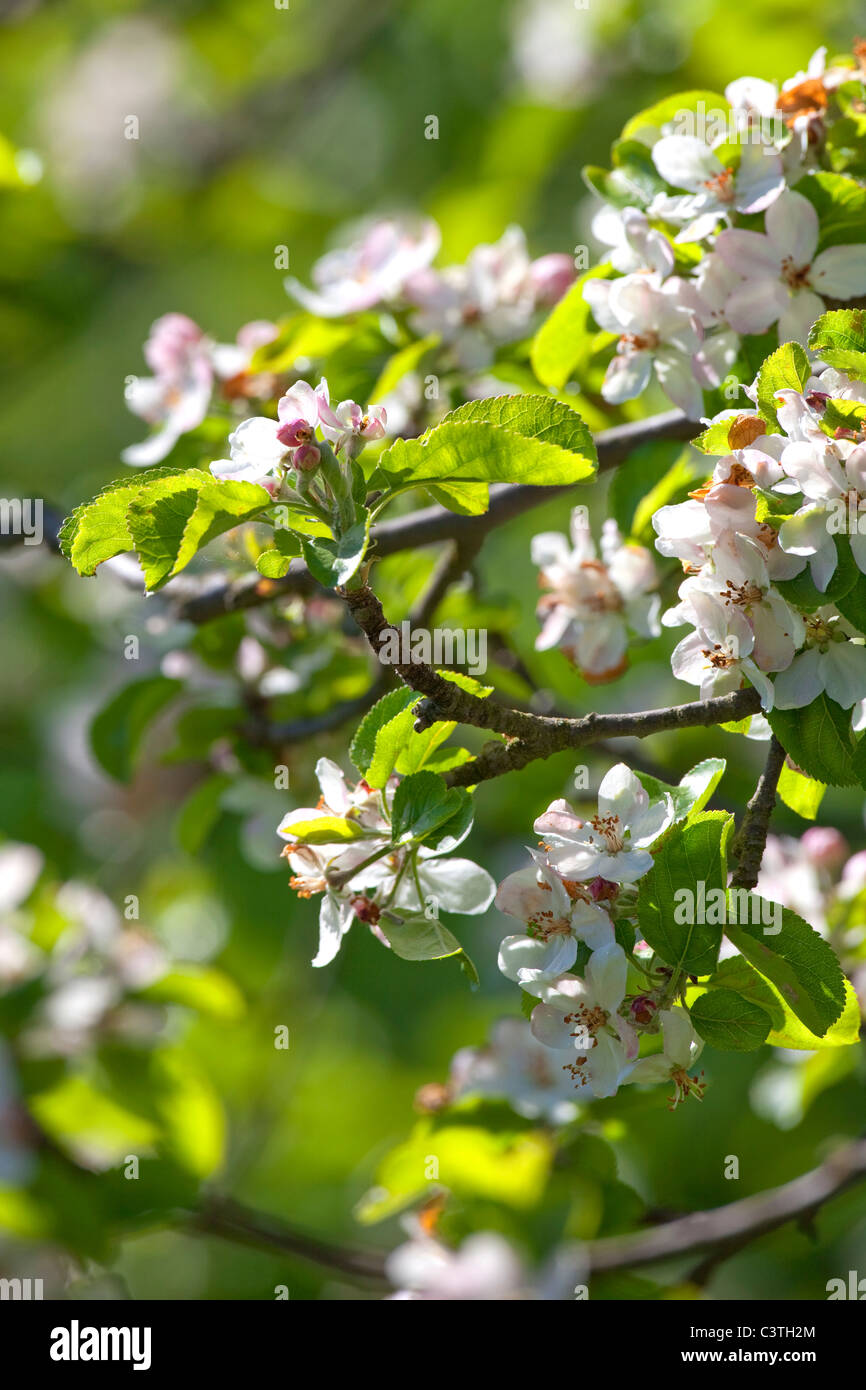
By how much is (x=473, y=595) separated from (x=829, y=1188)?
2.99 feet

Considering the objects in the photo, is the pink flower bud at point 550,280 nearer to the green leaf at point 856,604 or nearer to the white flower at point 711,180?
the white flower at point 711,180

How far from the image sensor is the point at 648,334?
1.24 meters

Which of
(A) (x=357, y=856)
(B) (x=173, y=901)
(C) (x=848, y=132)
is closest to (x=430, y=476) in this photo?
(A) (x=357, y=856)

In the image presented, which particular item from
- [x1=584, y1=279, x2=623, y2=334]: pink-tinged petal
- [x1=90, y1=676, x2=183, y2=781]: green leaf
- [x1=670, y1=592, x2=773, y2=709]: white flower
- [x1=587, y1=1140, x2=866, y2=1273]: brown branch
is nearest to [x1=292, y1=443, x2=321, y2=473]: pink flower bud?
[x1=670, y1=592, x2=773, y2=709]: white flower

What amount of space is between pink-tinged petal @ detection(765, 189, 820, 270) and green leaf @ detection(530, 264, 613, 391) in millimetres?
185

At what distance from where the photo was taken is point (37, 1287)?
6.88ft

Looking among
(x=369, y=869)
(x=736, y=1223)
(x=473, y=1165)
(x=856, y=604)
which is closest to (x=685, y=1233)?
(x=736, y=1223)

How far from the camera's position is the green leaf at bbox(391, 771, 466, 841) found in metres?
1.00

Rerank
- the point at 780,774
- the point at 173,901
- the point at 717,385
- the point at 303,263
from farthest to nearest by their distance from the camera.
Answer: the point at 303,263 → the point at 173,901 → the point at 717,385 → the point at 780,774

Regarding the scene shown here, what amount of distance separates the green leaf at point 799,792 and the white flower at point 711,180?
1.58ft

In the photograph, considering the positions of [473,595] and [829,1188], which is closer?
[829,1188]

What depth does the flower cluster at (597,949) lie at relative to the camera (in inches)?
38.8
